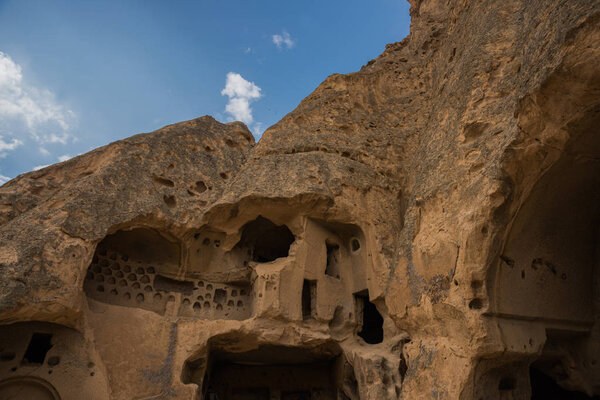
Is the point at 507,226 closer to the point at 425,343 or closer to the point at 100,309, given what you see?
the point at 425,343

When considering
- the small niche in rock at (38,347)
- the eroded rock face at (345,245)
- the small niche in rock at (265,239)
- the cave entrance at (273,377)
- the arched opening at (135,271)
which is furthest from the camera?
the small niche in rock at (265,239)

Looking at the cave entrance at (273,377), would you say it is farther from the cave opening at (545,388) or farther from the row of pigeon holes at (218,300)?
the cave opening at (545,388)

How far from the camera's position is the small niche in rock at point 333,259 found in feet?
28.8

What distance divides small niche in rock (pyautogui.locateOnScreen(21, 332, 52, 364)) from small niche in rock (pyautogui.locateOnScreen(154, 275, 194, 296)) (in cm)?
223

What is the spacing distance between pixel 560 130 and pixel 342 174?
493 cm

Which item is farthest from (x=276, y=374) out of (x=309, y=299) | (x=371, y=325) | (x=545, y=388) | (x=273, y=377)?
(x=545, y=388)

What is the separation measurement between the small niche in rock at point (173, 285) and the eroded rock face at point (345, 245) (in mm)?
30

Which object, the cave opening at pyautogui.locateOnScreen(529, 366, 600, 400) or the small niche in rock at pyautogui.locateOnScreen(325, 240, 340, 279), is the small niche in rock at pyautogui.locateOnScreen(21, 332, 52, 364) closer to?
the small niche in rock at pyautogui.locateOnScreen(325, 240, 340, 279)

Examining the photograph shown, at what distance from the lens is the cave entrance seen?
343 inches

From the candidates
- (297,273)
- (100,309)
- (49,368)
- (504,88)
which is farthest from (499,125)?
(49,368)

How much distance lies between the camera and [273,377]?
934cm

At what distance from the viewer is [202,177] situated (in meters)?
8.83

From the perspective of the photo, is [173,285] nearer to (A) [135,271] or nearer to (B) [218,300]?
(A) [135,271]

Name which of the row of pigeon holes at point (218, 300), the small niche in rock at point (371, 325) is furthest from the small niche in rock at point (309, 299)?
the small niche in rock at point (371, 325)
